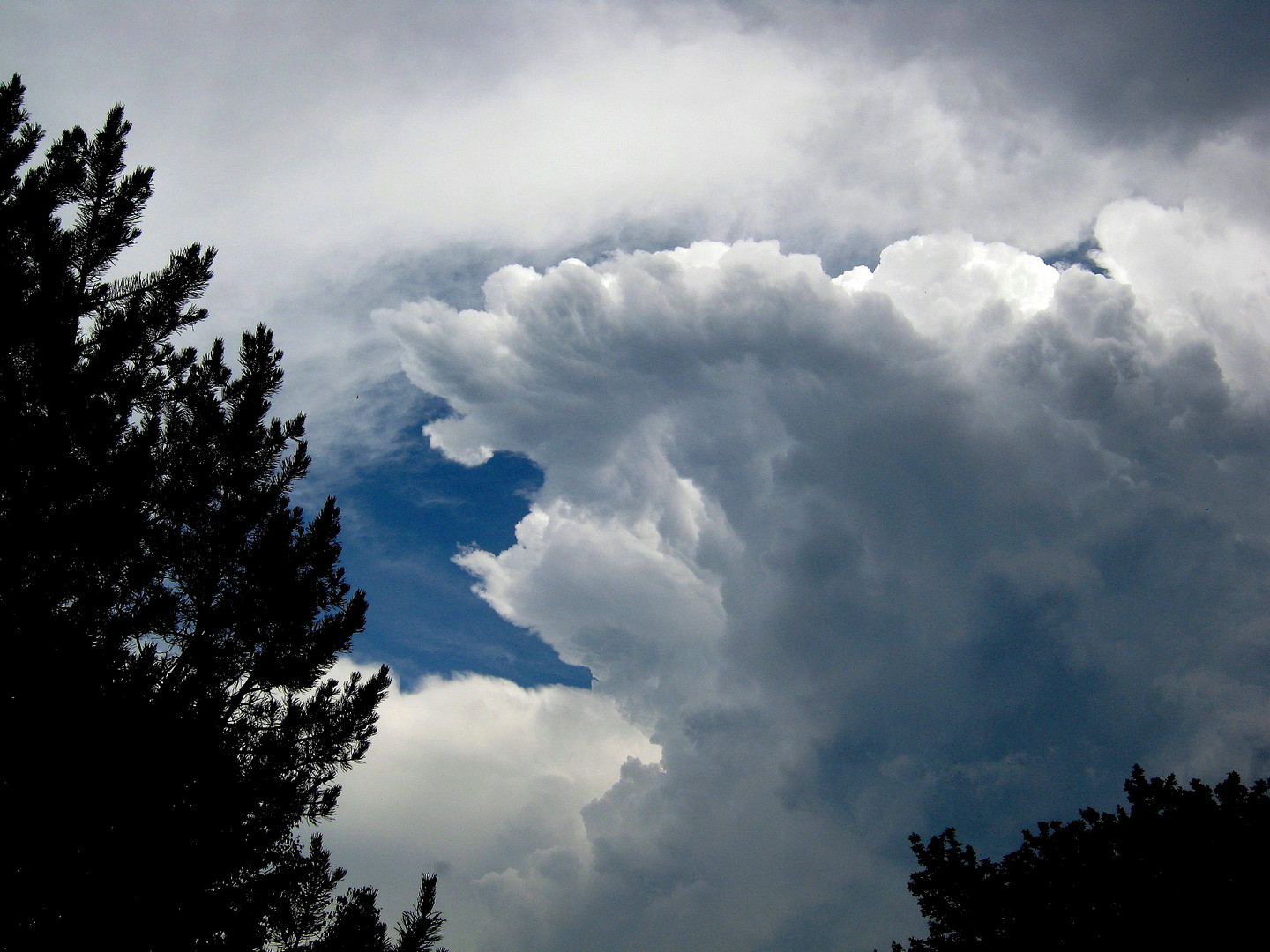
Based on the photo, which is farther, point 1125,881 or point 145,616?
point 1125,881

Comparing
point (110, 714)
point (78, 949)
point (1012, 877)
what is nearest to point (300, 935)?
point (78, 949)

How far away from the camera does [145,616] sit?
8.75m

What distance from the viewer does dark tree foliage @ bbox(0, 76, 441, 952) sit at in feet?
24.5

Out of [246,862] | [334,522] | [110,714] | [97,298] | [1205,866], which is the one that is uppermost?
[97,298]

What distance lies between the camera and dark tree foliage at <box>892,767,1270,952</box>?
692 inches

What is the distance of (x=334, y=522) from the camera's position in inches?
459

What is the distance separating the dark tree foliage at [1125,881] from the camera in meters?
17.6

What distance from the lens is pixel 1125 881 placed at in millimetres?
19609

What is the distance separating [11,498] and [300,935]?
22.4 ft

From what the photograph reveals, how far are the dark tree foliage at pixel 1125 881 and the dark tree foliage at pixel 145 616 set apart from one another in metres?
17.9

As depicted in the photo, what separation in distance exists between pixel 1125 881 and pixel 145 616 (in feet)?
78.7

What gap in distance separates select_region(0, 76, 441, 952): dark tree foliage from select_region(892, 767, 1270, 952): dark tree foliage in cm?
1787

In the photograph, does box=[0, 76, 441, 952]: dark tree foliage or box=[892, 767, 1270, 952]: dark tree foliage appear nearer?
box=[0, 76, 441, 952]: dark tree foliage

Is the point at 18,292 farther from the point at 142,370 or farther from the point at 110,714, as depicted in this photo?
the point at 110,714
